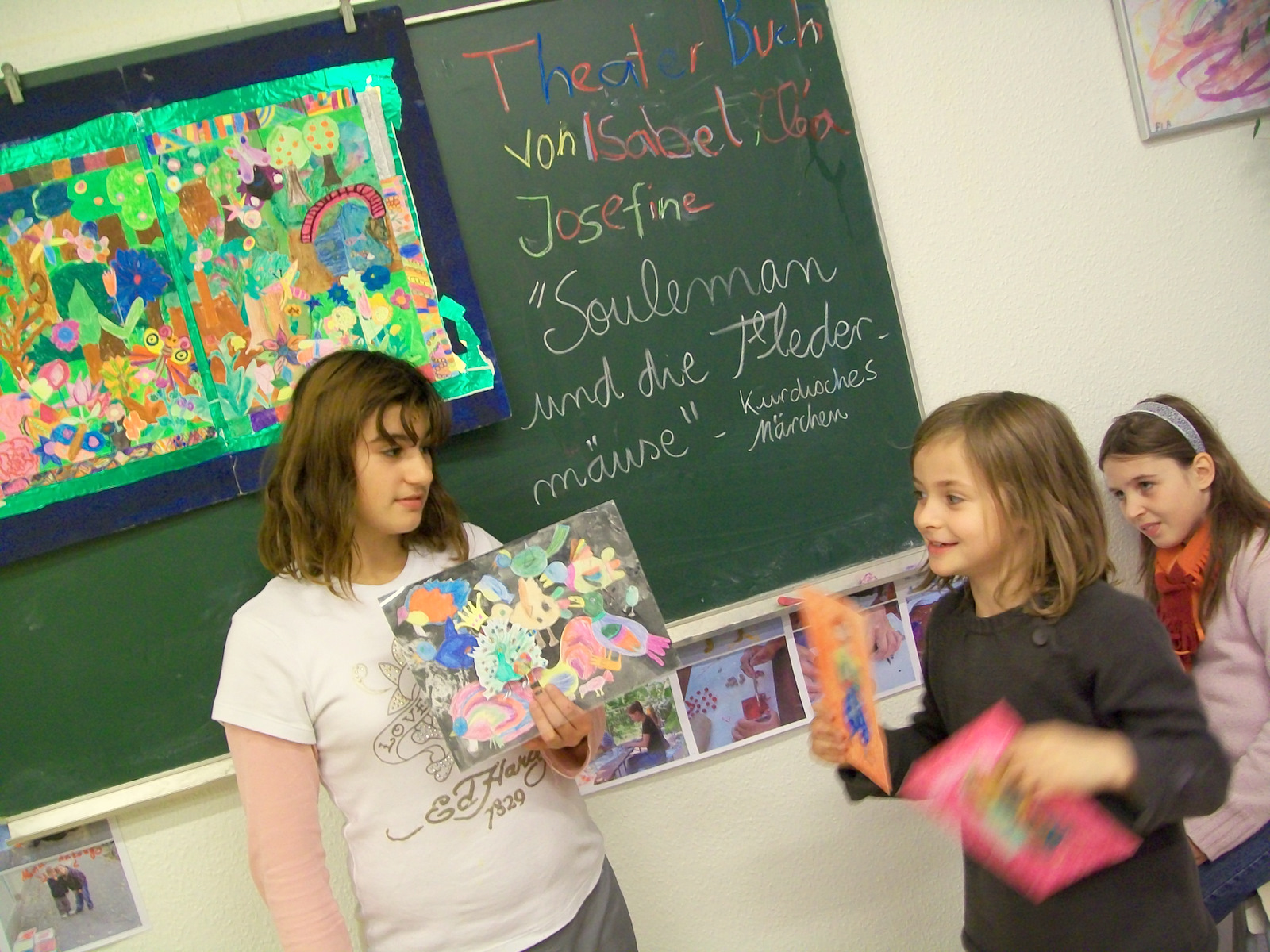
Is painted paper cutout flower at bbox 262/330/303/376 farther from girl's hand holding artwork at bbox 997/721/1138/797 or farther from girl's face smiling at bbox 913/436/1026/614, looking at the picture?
girl's hand holding artwork at bbox 997/721/1138/797

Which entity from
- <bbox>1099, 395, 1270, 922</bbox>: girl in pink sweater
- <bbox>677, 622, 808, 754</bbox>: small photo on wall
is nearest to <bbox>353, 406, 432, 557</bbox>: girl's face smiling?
<bbox>677, 622, 808, 754</bbox>: small photo on wall

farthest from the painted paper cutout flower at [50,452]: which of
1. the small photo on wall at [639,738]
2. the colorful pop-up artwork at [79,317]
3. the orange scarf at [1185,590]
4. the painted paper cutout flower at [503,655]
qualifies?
the orange scarf at [1185,590]

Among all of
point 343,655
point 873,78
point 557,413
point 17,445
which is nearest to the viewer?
point 343,655

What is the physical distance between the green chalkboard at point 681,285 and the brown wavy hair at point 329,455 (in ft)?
1.12

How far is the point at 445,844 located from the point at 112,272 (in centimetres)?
116

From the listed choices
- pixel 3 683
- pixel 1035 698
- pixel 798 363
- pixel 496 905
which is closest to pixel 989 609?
pixel 1035 698

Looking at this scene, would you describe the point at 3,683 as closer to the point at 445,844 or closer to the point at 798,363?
the point at 445,844

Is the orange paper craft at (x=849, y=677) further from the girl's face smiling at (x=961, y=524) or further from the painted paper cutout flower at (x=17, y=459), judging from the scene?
the painted paper cutout flower at (x=17, y=459)

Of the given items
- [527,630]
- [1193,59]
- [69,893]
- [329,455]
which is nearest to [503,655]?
[527,630]

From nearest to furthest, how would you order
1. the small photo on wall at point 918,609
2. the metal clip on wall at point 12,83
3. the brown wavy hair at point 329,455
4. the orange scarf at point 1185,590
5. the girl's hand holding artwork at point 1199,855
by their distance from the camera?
the brown wavy hair at point 329,455 < the metal clip on wall at point 12,83 < the girl's hand holding artwork at point 1199,855 < the orange scarf at point 1185,590 < the small photo on wall at point 918,609

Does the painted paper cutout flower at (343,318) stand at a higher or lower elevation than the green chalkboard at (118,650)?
higher

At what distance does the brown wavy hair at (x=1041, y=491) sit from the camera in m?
1.18

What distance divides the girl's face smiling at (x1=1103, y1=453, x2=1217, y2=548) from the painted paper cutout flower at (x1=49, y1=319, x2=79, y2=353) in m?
2.06

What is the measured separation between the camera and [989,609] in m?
1.26
